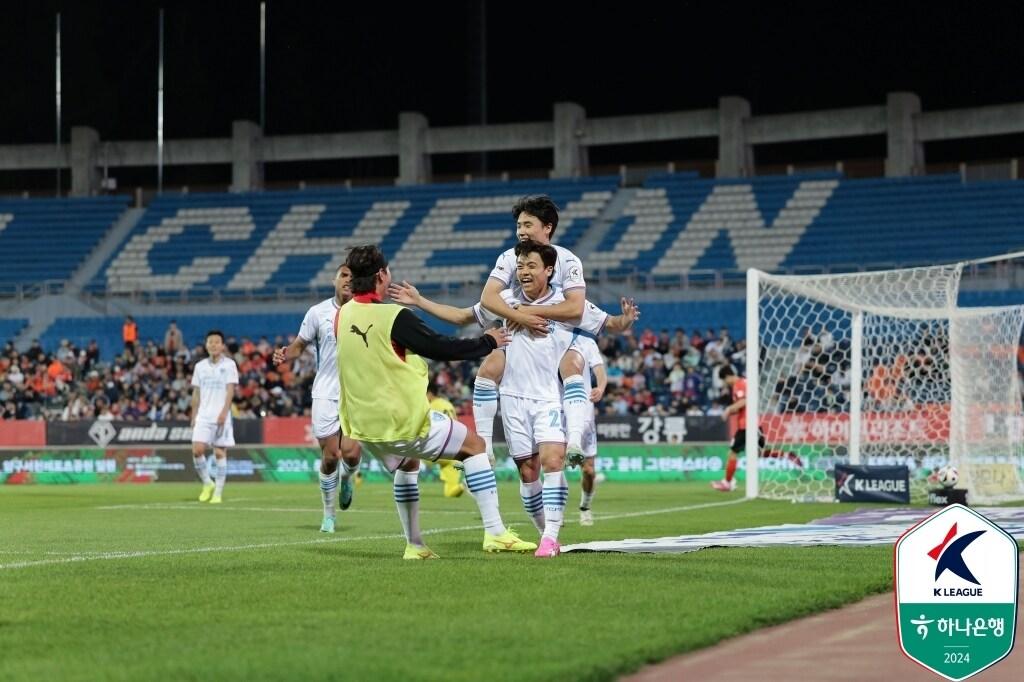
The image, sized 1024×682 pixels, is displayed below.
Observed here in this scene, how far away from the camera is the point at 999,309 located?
66.2 ft

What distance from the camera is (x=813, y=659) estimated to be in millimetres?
5941

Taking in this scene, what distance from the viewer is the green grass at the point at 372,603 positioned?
5590 mm

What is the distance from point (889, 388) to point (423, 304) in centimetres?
1432

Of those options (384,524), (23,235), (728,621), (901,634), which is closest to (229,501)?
(384,524)

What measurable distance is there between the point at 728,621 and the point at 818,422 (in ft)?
60.8

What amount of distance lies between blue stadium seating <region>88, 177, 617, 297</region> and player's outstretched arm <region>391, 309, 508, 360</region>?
3341cm

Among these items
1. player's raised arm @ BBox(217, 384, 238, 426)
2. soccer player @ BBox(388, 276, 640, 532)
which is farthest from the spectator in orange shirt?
soccer player @ BBox(388, 276, 640, 532)

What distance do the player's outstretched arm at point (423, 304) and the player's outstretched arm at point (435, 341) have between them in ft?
0.71

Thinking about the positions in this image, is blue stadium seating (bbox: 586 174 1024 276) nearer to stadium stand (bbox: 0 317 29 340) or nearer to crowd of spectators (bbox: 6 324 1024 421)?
crowd of spectators (bbox: 6 324 1024 421)

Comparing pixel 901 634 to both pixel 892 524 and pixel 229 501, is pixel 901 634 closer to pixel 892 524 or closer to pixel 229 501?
pixel 892 524

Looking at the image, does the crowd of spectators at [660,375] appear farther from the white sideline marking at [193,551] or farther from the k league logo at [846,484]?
the white sideline marking at [193,551]

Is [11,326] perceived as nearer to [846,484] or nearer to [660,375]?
[660,375]

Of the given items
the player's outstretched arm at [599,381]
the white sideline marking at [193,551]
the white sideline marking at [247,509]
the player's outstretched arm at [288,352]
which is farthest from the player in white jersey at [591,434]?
the player's outstretched arm at [288,352]

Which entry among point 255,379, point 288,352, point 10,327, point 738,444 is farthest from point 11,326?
point 288,352
